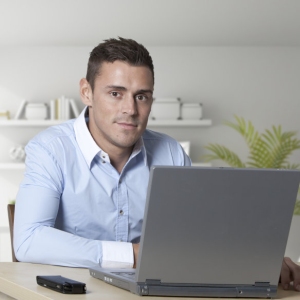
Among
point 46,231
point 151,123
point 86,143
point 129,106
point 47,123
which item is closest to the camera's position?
point 46,231

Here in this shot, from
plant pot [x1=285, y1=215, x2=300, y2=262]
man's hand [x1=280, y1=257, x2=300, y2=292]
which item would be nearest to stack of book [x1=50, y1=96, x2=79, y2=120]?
plant pot [x1=285, y1=215, x2=300, y2=262]

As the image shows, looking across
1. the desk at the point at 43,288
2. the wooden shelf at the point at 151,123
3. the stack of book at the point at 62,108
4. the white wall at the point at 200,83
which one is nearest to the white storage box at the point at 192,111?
the wooden shelf at the point at 151,123

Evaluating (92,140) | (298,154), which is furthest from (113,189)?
(298,154)

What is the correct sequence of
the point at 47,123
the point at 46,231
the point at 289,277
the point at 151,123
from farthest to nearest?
1. the point at 151,123
2. the point at 47,123
3. the point at 46,231
4. the point at 289,277

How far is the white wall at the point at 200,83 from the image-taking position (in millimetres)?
6207

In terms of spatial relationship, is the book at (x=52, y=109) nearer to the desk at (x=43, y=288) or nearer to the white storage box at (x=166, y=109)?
the white storage box at (x=166, y=109)

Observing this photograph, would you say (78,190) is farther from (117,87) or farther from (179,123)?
(179,123)

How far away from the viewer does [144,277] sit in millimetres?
1479

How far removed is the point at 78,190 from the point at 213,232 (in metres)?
0.75

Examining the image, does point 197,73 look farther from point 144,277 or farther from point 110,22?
point 144,277

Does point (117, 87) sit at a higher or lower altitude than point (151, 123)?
higher

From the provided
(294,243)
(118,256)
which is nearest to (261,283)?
(118,256)

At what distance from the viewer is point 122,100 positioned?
211cm

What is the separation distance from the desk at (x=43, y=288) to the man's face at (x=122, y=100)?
0.50m
